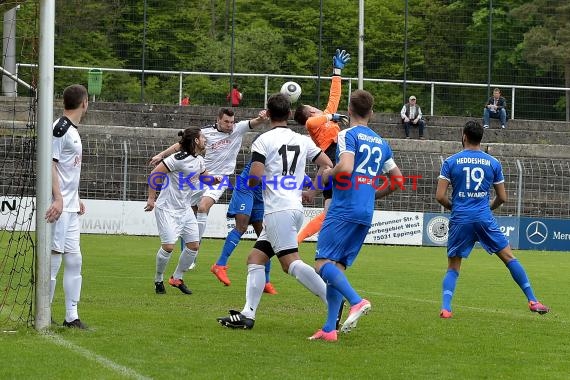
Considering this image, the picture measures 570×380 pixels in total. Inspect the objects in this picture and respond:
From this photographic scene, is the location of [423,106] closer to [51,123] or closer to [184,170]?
[184,170]

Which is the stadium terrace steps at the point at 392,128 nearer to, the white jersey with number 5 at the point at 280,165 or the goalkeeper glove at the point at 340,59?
the goalkeeper glove at the point at 340,59

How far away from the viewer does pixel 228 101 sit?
113 feet

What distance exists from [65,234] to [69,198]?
0.31m

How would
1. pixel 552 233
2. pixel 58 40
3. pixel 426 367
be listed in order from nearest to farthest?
1. pixel 426 367
2. pixel 552 233
3. pixel 58 40

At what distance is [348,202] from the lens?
8812 millimetres

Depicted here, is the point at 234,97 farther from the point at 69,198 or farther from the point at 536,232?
the point at 69,198

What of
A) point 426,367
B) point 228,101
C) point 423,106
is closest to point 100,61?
point 228,101

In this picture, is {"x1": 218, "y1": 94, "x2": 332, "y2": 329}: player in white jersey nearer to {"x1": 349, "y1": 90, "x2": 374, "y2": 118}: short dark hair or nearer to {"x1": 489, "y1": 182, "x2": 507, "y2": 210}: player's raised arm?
{"x1": 349, "y1": 90, "x2": 374, "y2": 118}: short dark hair

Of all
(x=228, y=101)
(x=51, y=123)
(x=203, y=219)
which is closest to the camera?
(x=51, y=123)

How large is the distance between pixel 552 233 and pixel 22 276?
18087 millimetres

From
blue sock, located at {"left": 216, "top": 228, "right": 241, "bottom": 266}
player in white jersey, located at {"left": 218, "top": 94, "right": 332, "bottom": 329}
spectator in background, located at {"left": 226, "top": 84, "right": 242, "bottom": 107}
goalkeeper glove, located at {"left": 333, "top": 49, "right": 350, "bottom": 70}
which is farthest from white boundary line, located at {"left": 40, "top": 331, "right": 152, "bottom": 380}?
spectator in background, located at {"left": 226, "top": 84, "right": 242, "bottom": 107}

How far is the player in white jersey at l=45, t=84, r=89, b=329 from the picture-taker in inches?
353

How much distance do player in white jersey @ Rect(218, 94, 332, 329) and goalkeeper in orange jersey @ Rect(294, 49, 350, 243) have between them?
1.49m

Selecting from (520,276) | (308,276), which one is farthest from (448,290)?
(308,276)
